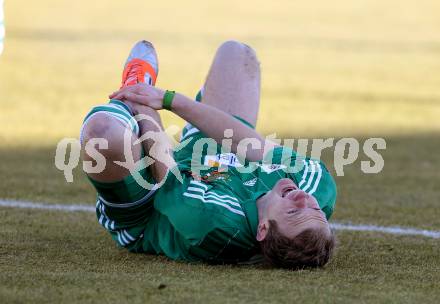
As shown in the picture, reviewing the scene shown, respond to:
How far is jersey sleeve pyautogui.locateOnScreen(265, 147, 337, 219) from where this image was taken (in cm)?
450

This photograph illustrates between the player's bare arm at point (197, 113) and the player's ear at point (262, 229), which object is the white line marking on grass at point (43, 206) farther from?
the player's ear at point (262, 229)

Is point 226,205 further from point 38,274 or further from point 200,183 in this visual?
point 38,274

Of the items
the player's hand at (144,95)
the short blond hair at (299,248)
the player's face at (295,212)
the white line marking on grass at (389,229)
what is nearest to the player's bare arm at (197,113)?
the player's hand at (144,95)

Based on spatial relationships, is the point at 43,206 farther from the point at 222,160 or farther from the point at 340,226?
the point at 340,226

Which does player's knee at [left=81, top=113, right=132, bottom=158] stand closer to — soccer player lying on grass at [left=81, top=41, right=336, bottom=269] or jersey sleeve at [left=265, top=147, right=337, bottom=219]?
soccer player lying on grass at [left=81, top=41, right=336, bottom=269]

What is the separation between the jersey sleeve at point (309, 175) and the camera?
4.50 metres

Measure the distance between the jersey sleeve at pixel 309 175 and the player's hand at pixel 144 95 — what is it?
0.62 meters

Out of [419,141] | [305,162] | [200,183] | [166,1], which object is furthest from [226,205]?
[166,1]

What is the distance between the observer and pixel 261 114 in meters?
10.5

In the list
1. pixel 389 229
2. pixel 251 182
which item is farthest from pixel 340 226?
pixel 251 182

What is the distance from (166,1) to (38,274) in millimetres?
20032

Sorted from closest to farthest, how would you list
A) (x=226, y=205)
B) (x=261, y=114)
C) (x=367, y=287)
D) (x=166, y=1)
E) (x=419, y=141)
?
1. (x=367, y=287)
2. (x=226, y=205)
3. (x=419, y=141)
4. (x=261, y=114)
5. (x=166, y=1)

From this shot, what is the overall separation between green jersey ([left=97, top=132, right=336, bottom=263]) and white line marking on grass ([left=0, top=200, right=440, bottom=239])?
32.8 inches

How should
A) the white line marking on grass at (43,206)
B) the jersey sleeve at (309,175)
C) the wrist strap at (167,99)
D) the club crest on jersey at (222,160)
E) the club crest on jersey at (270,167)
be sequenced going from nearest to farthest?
the wrist strap at (167,99), the jersey sleeve at (309,175), the club crest on jersey at (270,167), the club crest on jersey at (222,160), the white line marking on grass at (43,206)
